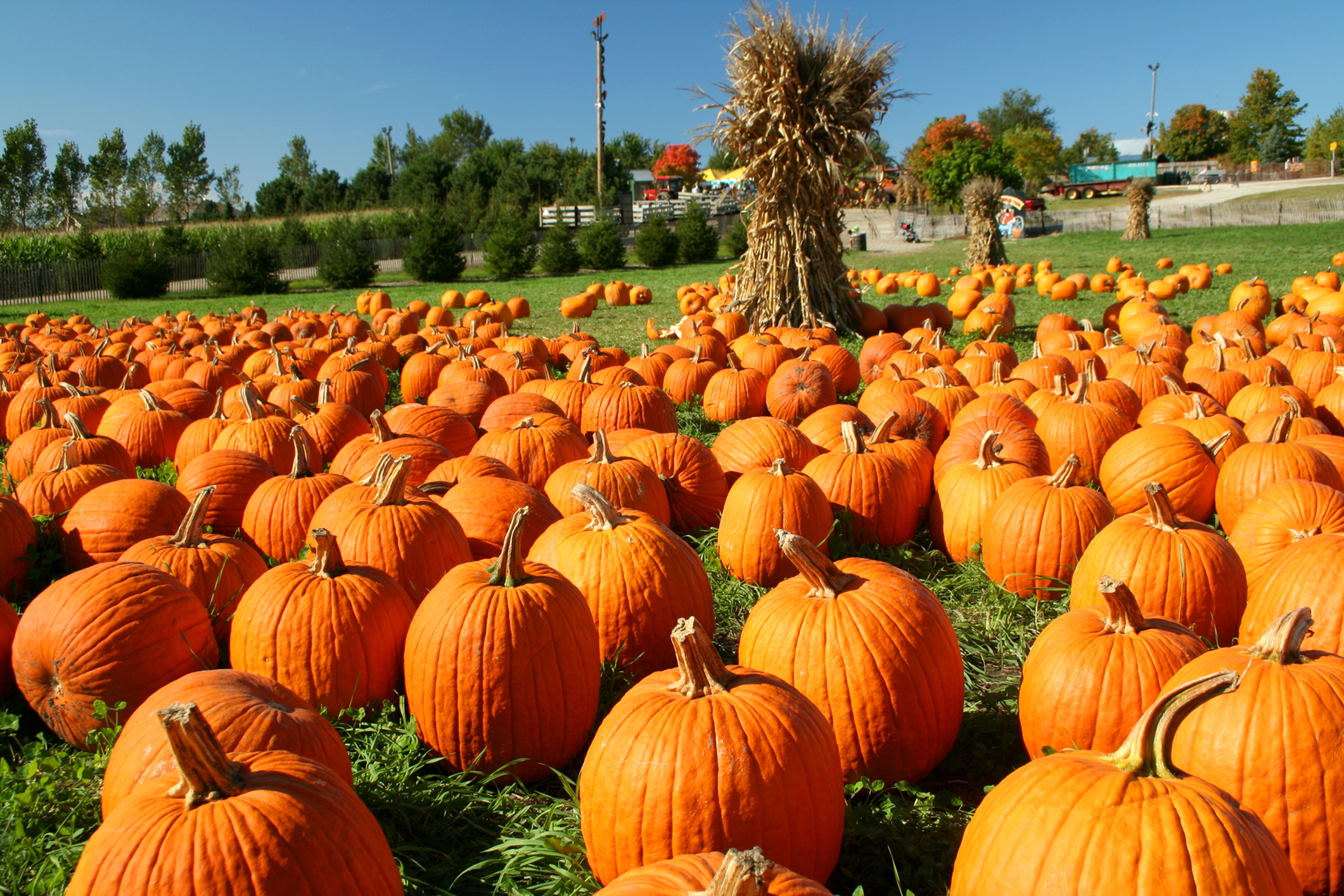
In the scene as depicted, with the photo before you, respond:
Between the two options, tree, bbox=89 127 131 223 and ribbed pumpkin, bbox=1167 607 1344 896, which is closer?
ribbed pumpkin, bbox=1167 607 1344 896

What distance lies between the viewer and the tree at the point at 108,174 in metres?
73.3

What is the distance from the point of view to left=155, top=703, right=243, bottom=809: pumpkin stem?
1685 millimetres

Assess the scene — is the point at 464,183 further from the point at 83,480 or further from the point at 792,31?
the point at 83,480

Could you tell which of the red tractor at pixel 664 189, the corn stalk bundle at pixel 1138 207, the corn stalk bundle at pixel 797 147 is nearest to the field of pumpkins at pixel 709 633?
the corn stalk bundle at pixel 797 147

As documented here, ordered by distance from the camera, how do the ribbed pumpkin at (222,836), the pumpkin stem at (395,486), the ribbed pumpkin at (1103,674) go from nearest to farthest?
the ribbed pumpkin at (222,836) < the ribbed pumpkin at (1103,674) < the pumpkin stem at (395,486)

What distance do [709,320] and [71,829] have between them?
31.0ft

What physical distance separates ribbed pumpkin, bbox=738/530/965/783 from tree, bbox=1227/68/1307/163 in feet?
312

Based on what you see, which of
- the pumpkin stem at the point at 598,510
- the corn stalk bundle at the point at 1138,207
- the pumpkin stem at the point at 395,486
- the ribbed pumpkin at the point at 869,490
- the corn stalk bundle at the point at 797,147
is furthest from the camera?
the corn stalk bundle at the point at 1138,207

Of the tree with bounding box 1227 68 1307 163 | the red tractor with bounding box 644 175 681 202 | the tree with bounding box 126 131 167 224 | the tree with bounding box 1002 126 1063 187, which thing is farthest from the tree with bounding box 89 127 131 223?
the tree with bounding box 1227 68 1307 163

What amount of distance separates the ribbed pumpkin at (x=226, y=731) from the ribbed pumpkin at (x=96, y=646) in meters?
0.63

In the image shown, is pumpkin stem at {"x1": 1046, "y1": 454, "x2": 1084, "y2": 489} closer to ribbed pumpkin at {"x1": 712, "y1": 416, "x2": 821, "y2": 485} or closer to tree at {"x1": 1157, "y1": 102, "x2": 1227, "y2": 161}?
ribbed pumpkin at {"x1": 712, "y1": 416, "x2": 821, "y2": 485}

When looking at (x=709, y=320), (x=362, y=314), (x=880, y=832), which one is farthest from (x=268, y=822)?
(x=362, y=314)

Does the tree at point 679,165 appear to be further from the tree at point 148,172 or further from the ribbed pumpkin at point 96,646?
the ribbed pumpkin at point 96,646

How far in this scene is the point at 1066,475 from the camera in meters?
3.80
